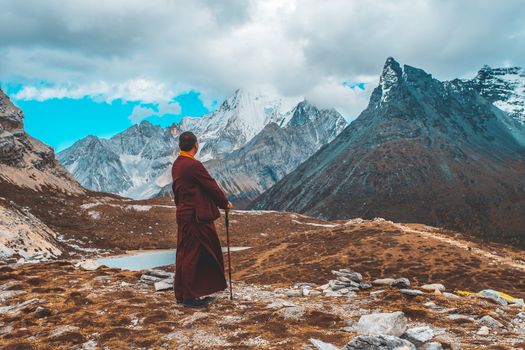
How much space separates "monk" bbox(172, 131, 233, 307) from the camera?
14.8 meters

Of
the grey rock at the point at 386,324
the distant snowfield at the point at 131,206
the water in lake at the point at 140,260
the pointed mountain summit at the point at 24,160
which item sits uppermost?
the pointed mountain summit at the point at 24,160

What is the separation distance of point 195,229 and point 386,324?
7.26 meters

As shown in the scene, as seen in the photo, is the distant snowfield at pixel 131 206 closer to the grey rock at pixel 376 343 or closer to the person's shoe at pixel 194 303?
the person's shoe at pixel 194 303

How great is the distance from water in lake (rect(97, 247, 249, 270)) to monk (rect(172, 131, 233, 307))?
5128 centimetres

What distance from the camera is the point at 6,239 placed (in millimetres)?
49219

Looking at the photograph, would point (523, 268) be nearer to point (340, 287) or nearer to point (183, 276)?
point (340, 287)

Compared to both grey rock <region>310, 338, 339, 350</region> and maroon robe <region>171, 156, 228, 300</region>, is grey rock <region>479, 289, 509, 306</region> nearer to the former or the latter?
grey rock <region>310, 338, 339, 350</region>

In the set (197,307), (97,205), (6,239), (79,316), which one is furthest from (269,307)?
(97,205)

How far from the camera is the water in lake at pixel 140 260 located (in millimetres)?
66125

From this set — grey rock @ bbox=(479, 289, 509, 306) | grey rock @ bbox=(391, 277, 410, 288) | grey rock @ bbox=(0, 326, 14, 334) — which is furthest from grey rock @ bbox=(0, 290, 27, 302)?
grey rock @ bbox=(479, 289, 509, 306)

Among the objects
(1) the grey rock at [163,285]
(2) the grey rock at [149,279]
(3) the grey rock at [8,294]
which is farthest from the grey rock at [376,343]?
(3) the grey rock at [8,294]

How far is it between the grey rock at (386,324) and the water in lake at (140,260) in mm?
56394

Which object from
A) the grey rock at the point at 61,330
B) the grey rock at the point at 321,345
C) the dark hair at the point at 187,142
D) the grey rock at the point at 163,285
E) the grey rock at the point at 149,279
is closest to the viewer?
the grey rock at the point at 321,345

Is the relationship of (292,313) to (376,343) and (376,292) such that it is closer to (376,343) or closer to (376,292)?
(376,343)
